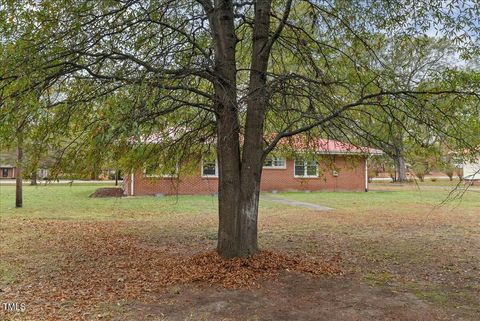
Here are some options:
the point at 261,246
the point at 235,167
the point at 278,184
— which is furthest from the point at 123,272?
the point at 278,184

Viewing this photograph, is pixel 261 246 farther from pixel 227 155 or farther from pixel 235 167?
pixel 227 155

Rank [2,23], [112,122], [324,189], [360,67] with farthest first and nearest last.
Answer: [324,189], [360,67], [2,23], [112,122]

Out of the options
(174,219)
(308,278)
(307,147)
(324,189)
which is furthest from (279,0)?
(324,189)

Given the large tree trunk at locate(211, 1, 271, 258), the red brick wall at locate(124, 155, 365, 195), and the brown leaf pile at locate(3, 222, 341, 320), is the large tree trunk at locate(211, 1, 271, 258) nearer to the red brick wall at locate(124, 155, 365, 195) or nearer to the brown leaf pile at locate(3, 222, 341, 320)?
the brown leaf pile at locate(3, 222, 341, 320)

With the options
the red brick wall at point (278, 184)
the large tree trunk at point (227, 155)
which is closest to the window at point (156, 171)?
the large tree trunk at point (227, 155)

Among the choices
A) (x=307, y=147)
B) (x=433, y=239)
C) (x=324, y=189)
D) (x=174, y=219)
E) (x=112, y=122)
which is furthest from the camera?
(x=324, y=189)

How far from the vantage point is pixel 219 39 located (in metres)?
6.82

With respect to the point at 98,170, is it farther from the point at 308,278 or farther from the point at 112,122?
the point at 308,278

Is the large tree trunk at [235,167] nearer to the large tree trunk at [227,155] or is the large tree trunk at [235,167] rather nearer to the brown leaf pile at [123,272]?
the large tree trunk at [227,155]

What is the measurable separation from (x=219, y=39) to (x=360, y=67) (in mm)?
2490

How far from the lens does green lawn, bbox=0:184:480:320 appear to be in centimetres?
520

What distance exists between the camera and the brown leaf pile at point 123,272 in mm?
5102

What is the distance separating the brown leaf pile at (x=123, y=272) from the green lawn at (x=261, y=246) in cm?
4

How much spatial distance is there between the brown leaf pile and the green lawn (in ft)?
0.12
